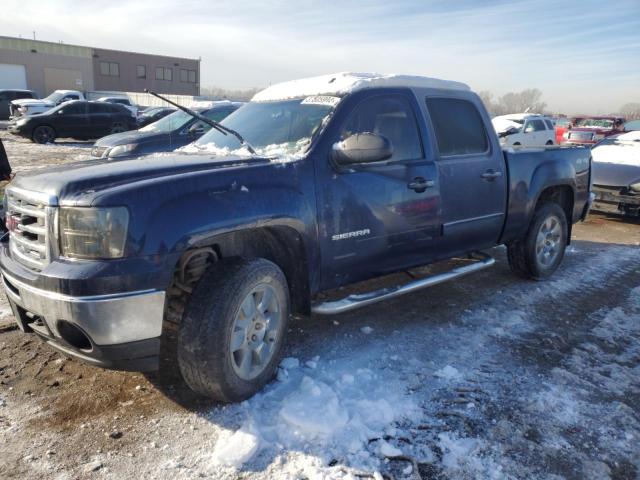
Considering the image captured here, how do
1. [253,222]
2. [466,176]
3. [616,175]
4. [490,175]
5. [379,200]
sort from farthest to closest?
1. [616,175]
2. [490,175]
3. [466,176]
4. [379,200]
5. [253,222]

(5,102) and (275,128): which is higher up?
(5,102)

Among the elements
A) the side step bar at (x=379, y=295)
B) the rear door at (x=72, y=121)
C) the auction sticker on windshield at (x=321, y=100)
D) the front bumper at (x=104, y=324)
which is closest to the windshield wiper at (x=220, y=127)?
the auction sticker on windshield at (x=321, y=100)

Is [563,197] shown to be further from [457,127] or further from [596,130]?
[596,130]

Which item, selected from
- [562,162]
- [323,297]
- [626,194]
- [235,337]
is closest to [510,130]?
[626,194]

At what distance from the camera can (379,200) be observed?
359cm

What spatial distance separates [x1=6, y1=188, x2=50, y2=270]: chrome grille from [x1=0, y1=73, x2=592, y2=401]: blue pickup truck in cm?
1

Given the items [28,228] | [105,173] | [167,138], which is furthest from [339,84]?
[167,138]

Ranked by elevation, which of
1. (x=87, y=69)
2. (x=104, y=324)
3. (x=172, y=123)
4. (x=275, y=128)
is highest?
(x=87, y=69)

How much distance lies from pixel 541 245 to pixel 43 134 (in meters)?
18.3

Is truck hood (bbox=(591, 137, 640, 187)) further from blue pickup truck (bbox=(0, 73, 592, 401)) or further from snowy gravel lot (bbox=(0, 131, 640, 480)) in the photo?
snowy gravel lot (bbox=(0, 131, 640, 480))

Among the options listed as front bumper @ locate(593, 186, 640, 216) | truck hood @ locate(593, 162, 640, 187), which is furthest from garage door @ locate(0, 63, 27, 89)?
front bumper @ locate(593, 186, 640, 216)

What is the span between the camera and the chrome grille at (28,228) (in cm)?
262

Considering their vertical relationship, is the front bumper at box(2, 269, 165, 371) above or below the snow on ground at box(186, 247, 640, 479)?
above

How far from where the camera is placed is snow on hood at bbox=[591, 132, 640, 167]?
9406mm
